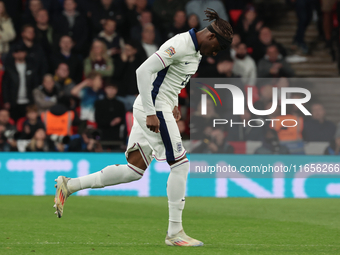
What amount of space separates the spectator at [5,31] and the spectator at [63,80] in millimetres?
1522

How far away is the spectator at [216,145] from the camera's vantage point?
9.52 metres

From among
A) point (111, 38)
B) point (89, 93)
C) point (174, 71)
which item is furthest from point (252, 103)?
point (174, 71)

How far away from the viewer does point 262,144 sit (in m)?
9.52

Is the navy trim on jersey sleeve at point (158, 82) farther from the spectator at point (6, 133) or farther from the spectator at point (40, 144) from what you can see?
the spectator at point (6, 133)

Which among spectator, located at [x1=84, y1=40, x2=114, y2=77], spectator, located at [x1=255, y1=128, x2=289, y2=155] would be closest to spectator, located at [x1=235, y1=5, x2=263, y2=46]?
spectator, located at [x1=84, y1=40, x2=114, y2=77]

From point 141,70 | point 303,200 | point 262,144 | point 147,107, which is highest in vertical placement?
point 141,70

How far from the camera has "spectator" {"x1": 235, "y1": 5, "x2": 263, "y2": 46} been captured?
39.8 ft

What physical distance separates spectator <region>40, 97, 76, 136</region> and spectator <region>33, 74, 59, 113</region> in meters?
0.55

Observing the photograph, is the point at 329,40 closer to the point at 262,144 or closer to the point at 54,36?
the point at 262,144

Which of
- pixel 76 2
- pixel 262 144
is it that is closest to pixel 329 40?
→ pixel 262 144

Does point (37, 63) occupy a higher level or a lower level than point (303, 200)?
higher

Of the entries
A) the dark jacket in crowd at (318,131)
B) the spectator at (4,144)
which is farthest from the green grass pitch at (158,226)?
the spectator at (4,144)

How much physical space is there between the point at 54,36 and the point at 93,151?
130 inches

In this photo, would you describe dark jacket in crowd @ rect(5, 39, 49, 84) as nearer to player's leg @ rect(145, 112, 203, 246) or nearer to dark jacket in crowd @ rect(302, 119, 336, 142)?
dark jacket in crowd @ rect(302, 119, 336, 142)
